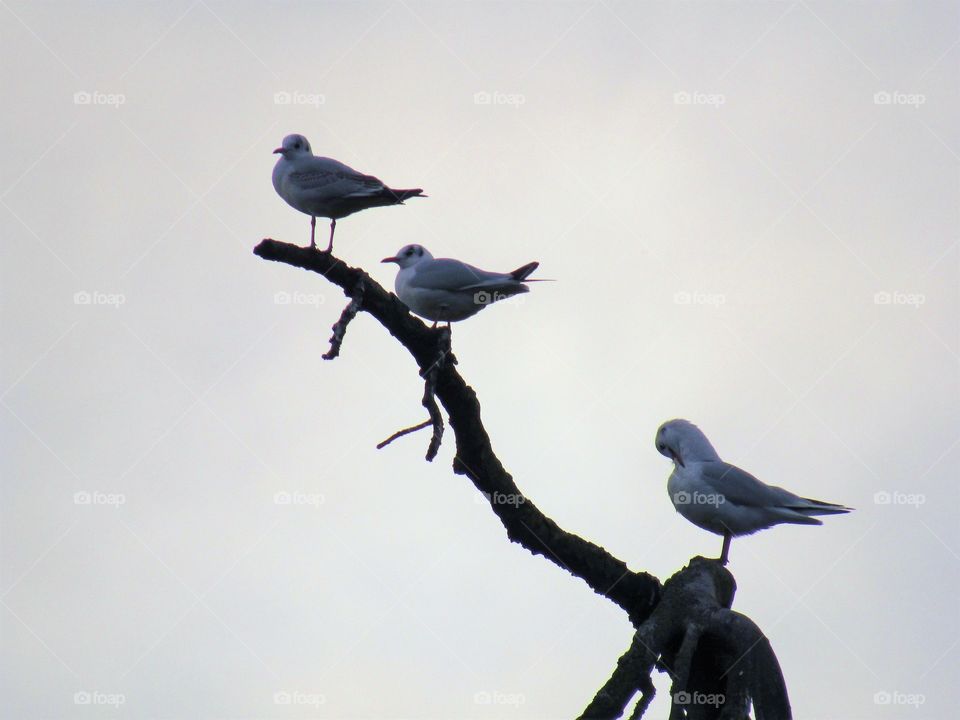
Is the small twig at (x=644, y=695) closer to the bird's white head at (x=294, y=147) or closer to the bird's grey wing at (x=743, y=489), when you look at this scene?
the bird's grey wing at (x=743, y=489)

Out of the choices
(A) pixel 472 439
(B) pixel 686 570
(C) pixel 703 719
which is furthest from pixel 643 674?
(A) pixel 472 439

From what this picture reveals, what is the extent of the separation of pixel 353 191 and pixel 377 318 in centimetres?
324

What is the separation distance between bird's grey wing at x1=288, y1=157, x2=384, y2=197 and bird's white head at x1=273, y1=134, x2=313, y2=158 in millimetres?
558

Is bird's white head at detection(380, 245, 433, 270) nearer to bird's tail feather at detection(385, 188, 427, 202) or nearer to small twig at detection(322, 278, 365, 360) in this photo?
bird's tail feather at detection(385, 188, 427, 202)

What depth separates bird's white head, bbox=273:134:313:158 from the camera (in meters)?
11.4

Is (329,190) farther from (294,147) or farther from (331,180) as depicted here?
(294,147)

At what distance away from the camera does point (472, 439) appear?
24.8 feet

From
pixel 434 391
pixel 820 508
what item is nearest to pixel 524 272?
pixel 434 391

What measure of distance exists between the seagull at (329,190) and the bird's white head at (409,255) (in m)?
0.57

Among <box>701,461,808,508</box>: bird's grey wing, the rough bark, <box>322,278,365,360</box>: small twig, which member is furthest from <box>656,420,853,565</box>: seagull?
<box>322,278,365,360</box>: small twig

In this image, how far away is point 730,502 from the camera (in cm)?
1112

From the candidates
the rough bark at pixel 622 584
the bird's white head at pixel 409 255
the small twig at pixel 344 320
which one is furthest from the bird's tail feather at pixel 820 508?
the small twig at pixel 344 320

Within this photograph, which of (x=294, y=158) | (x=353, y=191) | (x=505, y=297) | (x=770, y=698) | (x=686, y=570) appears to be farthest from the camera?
(x=294, y=158)

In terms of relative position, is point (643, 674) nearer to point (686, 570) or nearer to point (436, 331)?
point (686, 570)
